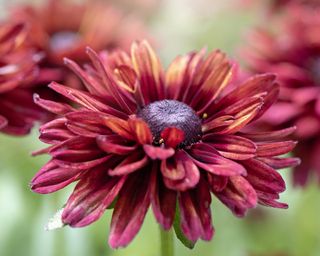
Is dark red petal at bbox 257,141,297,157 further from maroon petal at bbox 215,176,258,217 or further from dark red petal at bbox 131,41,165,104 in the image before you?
dark red petal at bbox 131,41,165,104

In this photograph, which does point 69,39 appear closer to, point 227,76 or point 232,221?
point 232,221

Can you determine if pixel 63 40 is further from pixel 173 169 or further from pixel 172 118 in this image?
pixel 173 169

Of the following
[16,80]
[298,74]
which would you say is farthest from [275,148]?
[298,74]

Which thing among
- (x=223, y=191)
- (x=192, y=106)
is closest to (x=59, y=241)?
(x=192, y=106)

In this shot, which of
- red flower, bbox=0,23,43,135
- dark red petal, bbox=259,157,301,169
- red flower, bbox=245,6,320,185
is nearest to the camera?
dark red petal, bbox=259,157,301,169

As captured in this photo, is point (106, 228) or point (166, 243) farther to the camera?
point (106, 228)

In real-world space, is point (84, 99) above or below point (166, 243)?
above

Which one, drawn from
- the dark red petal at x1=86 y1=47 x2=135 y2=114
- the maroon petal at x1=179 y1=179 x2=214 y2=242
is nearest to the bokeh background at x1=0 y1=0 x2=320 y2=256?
the dark red petal at x1=86 y1=47 x2=135 y2=114

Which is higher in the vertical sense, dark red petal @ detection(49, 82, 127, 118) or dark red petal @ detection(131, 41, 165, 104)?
dark red petal @ detection(131, 41, 165, 104)
